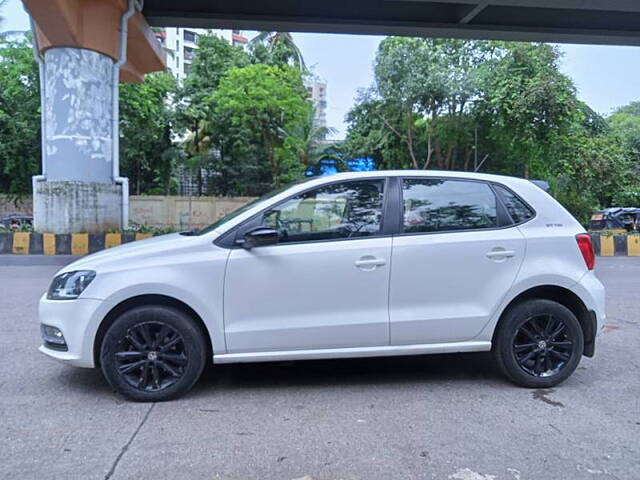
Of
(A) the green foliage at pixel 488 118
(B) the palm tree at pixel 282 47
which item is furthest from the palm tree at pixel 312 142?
(B) the palm tree at pixel 282 47

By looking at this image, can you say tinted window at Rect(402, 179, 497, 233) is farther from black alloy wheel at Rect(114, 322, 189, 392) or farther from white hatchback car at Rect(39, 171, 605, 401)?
black alloy wheel at Rect(114, 322, 189, 392)

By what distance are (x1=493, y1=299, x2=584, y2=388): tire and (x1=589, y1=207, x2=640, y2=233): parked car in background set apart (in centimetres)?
1875

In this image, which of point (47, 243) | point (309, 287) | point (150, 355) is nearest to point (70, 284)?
point (150, 355)

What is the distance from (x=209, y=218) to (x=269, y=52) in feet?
33.4

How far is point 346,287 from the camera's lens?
12.9 ft

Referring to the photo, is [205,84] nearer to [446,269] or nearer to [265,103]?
[265,103]

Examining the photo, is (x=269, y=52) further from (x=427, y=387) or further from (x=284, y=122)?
(x=427, y=387)

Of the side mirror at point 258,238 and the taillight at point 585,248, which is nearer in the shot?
the side mirror at point 258,238

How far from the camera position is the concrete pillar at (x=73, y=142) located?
13.7 meters

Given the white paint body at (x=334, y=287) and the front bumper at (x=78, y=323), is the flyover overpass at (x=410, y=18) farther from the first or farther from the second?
the front bumper at (x=78, y=323)

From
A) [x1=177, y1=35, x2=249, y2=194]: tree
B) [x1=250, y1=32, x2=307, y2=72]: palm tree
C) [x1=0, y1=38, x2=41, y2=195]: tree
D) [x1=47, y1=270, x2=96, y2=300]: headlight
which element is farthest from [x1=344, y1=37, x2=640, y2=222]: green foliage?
[x1=47, y1=270, x2=96, y2=300]: headlight

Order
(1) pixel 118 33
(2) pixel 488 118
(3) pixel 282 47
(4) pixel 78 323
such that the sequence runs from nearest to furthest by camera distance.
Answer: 1. (4) pixel 78 323
2. (1) pixel 118 33
3. (2) pixel 488 118
4. (3) pixel 282 47

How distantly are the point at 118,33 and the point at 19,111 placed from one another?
15.4 meters

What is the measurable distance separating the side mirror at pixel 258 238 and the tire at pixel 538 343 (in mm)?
1967
